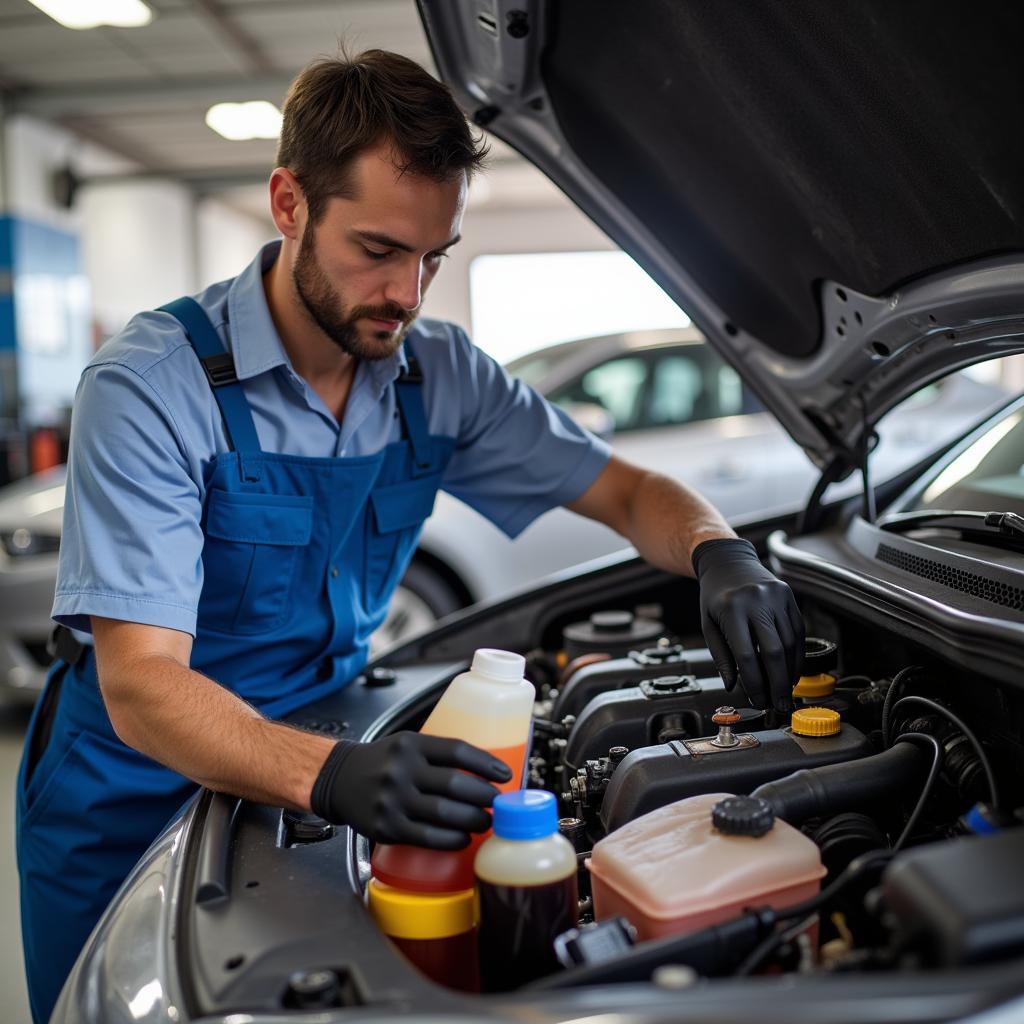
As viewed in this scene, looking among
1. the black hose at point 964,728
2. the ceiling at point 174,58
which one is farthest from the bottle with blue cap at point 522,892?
the ceiling at point 174,58

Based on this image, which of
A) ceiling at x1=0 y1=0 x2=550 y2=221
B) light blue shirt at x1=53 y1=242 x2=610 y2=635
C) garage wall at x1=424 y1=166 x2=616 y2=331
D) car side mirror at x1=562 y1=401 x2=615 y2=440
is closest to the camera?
light blue shirt at x1=53 y1=242 x2=610 y2=635

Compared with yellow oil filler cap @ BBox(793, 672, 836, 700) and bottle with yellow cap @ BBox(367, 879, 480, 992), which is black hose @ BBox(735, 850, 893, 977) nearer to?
bottle with yellow cap @ BBox(367, 879, 480, 992)

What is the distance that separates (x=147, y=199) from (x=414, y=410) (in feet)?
28.3

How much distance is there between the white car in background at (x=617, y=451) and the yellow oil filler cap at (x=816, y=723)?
84.9 inches

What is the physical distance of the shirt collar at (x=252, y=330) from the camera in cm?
147

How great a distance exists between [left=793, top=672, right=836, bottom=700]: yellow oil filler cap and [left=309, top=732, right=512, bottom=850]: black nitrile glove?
1.68 feet

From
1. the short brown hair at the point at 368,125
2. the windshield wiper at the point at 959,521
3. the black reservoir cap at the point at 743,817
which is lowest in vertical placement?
the black reservoir cap at the point at 743,817

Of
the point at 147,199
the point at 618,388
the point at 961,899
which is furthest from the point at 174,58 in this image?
the point at 961,899

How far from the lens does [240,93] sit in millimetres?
6855

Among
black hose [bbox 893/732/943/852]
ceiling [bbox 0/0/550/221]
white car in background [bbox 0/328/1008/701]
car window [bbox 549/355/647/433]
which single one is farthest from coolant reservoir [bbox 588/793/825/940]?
ceiling [bbox 0/0/550/221]

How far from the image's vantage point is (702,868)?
88cm

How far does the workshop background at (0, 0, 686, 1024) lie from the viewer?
5883 mm

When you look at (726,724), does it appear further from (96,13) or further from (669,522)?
(96,13)

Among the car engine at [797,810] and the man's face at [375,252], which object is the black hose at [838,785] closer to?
the car engine at [797,810]
